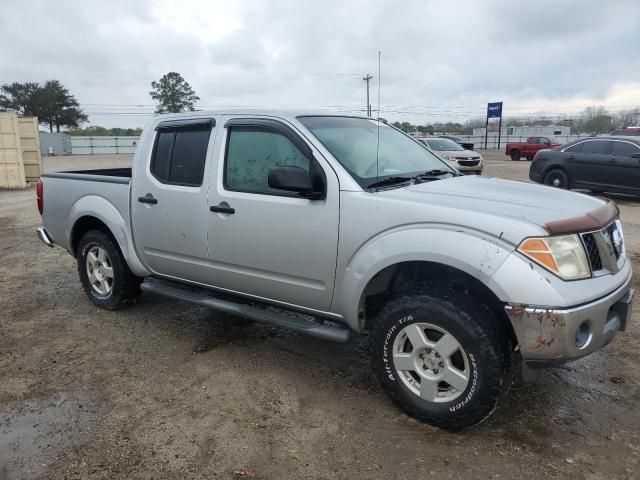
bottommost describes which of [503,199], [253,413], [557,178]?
[253,413]

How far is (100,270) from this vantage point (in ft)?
16.9

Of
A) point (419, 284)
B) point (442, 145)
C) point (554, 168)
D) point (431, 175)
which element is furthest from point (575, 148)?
point (419, 284)

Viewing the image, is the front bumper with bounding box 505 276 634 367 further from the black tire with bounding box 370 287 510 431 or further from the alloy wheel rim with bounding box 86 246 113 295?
the alloy wheel rim with bounding box 86 246 113 295

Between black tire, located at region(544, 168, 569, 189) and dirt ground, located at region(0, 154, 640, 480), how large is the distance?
30.1 feet

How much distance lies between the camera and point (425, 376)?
121 inches

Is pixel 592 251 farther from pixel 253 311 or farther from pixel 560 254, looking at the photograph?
pixel 253 311

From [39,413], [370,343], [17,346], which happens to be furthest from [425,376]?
[17,346]

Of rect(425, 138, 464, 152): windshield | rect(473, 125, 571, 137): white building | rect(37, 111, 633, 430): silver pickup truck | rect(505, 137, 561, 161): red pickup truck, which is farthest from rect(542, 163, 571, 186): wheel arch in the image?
rect(473, 125, 571, 137): white building

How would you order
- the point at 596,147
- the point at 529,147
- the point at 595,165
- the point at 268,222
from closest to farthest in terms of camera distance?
1. the point at 268,222
2. the point at 595,165
3. the point at 596,147
4. the point at 529,147

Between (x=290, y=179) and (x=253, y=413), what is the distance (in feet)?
4.89

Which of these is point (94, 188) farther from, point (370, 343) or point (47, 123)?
point (47, 123)

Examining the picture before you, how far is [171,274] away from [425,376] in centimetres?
239

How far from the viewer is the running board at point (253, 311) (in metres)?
3.43

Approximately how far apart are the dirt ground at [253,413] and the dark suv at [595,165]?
28.1 feet
